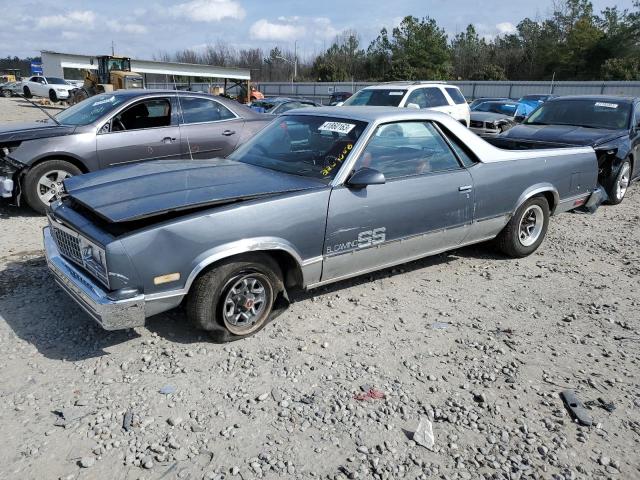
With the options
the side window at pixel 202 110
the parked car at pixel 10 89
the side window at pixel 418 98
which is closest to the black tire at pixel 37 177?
the side window at pixel 202 110

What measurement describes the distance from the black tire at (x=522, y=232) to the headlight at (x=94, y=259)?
3.85m

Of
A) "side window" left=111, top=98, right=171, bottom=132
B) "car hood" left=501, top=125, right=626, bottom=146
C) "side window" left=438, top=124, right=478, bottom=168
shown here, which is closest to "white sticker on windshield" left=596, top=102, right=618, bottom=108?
"car hood" left=501, top=125, right=626, bottom=146

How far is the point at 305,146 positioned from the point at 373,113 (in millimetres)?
651

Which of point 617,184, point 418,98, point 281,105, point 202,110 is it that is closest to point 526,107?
point 418,98

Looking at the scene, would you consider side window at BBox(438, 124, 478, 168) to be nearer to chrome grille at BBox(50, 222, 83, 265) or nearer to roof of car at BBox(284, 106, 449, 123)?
roof of car at BBox(284, 106, 449, 123)

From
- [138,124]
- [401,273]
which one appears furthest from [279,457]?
[138,124]

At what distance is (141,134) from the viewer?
6.61 meters

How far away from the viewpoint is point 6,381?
2.96 meters

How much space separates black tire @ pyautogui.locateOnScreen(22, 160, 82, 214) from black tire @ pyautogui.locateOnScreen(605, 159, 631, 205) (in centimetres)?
770

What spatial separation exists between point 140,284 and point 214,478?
1.24m

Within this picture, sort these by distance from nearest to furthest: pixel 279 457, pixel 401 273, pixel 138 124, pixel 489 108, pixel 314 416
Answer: pixel 279 457, pixel 314 416, pixel 401 273, pixel 138 124, pixel 489 108

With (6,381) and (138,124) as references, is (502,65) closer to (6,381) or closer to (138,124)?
(138,124)

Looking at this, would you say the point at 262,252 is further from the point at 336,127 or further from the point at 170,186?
the point at 336,127

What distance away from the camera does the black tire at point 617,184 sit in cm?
753
